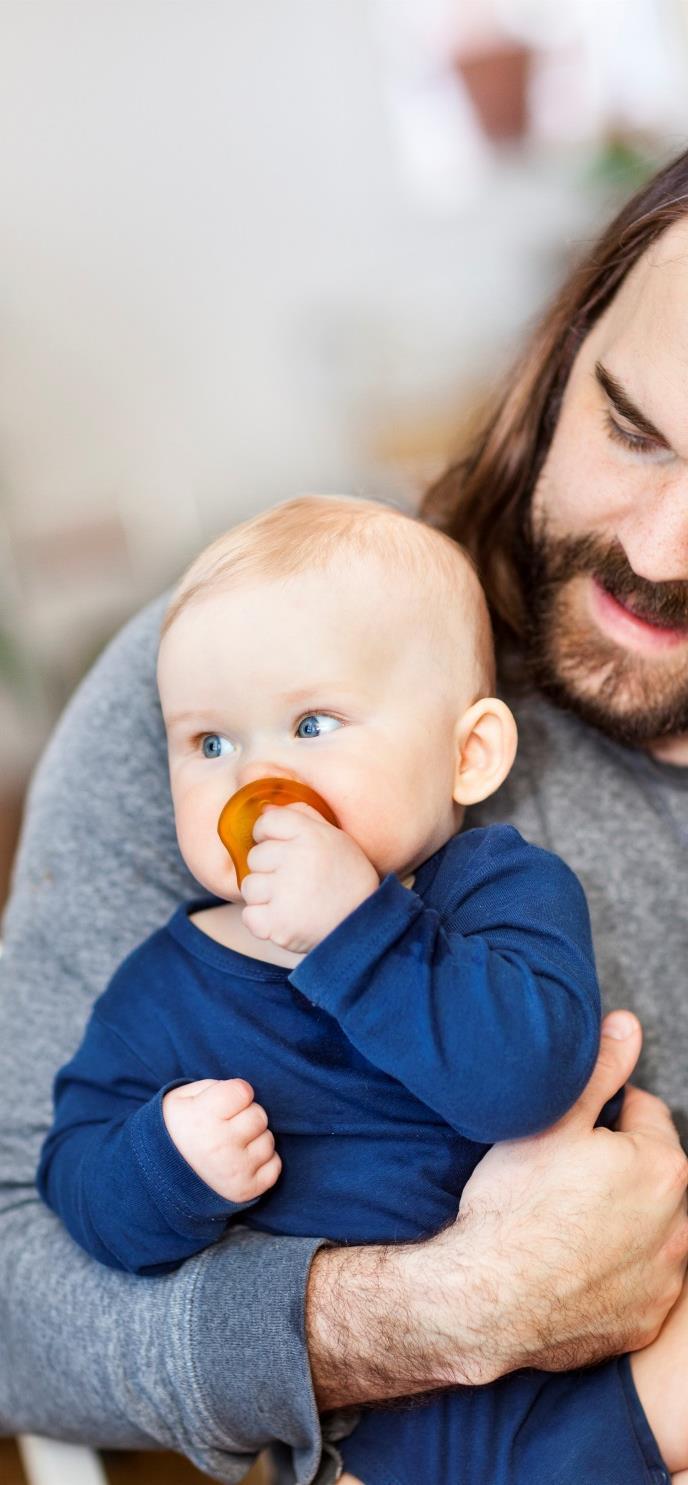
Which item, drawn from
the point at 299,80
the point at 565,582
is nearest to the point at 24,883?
the point at 565,582

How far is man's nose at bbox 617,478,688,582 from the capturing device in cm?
129

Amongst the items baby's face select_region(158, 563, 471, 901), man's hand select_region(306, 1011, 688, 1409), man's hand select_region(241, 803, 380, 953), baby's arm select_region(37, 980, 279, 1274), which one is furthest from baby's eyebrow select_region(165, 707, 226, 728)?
man's hand select_region(306, 1011, 688, 1409)

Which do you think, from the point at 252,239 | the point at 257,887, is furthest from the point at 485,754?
the point at 252,239

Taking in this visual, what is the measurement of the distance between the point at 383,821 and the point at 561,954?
6.5 inches

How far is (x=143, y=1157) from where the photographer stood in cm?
102

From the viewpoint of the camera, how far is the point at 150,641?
1.38m

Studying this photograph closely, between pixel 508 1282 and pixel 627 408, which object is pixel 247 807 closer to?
pixel 508 1282

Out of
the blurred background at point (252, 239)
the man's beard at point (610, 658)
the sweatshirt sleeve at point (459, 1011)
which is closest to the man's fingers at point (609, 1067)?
the sweatshirt sleeve at point (459, 1011)

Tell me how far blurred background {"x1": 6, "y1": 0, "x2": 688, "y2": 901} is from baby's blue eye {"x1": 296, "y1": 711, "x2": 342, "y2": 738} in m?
2.39

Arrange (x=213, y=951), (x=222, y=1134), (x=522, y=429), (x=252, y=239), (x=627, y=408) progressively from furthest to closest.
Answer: (x=252, y=239)
(x=522, y=429)
(x=627, y=408)
(x=213, y=951)
(x=222, y=1134)

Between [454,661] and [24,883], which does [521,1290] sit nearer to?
[454,661]

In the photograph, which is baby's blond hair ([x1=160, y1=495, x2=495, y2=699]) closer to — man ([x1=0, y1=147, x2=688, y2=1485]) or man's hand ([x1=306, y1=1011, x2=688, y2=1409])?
man ([x1=0, y1=147, x2=688, y2=1485])

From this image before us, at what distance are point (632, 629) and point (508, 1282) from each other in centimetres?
64

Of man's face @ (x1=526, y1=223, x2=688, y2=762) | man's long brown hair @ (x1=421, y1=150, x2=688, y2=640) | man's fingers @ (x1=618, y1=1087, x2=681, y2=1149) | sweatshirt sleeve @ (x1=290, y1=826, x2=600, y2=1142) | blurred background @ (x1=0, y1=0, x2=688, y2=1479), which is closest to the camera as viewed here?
sweatshirt sleeve @ (x1=290, y1=826, x2=600, y2=1142)
